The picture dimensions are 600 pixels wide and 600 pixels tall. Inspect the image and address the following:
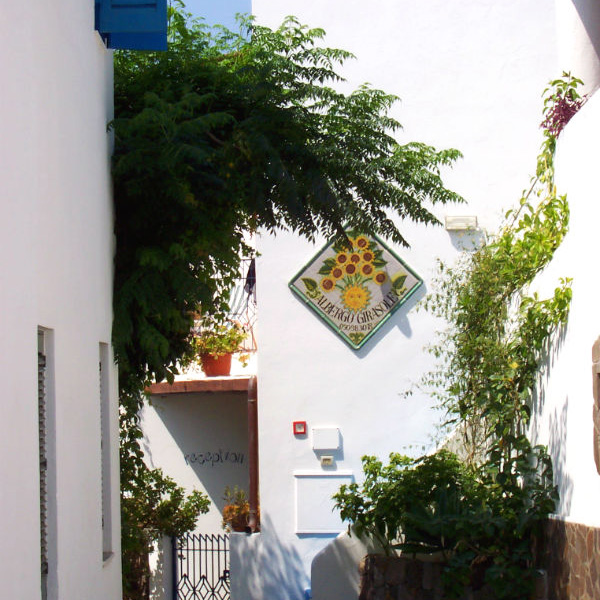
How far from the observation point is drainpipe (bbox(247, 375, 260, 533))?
12.8 meters

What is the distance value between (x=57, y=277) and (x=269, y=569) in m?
7.81

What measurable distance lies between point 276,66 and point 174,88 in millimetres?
930

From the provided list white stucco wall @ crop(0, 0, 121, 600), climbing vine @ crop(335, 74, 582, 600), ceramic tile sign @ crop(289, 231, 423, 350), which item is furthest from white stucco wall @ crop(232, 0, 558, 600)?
white stucco wall @ crop(0, 0, 121, 600)

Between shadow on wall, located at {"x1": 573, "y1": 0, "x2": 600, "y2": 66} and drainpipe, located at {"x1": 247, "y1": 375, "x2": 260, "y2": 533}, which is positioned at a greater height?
shadow on wall, located at {"x1": 573, "y1": 0, "x2": 600, "y2": 66}

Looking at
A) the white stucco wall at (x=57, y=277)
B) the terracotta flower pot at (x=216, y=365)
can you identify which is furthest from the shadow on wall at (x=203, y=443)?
the white stucco wall at (x=57, y=277)

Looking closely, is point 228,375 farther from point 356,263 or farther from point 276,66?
point 276,66

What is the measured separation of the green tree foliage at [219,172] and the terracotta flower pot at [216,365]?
15.1 feet

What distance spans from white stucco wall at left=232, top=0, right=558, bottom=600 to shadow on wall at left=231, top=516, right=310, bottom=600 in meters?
0.01

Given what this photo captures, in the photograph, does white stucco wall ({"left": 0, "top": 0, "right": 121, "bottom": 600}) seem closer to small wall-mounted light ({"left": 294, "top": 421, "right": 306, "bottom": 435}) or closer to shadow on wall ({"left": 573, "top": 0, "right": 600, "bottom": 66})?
shadow on wall ({"left": 573, "top": 0, "right": 600, "bottom": 66})

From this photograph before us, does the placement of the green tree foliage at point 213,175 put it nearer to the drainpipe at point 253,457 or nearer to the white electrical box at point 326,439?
the drainpipe at point 253,457

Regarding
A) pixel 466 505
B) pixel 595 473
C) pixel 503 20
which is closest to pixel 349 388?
pixel 466 505

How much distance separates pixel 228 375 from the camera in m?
13.4

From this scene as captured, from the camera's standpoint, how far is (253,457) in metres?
12.8

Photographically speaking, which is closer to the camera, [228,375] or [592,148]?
[592,148]
